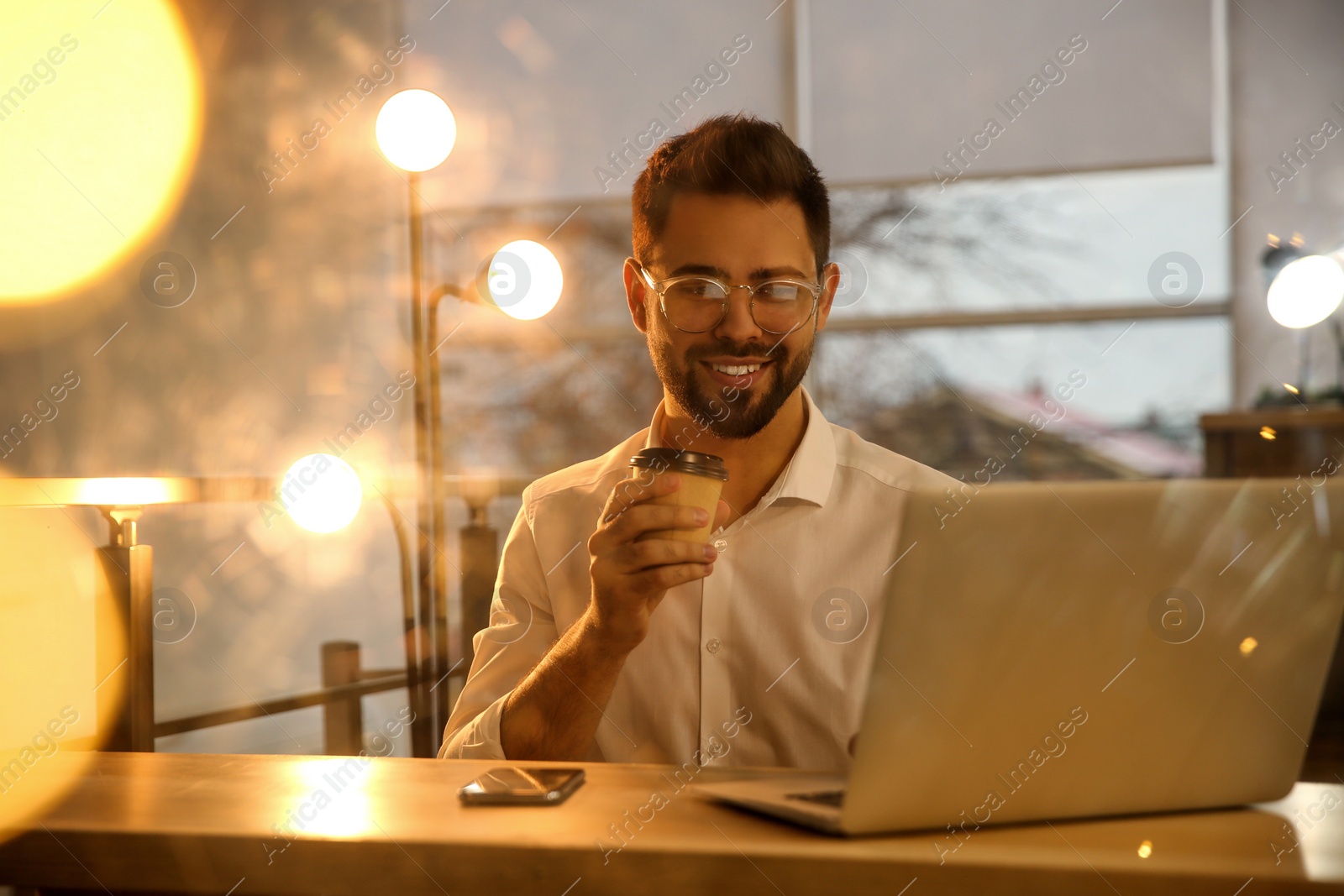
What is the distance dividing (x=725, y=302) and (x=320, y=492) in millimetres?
884

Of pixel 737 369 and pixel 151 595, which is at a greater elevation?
pixel 737 369

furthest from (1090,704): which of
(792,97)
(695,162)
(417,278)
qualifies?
(792,97)

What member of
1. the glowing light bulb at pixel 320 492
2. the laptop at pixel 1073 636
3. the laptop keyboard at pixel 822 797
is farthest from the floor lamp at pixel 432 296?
the laptop at pixel 1073 636

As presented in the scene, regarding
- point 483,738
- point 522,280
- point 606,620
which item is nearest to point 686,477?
point 606,620

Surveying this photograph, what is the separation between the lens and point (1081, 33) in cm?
444

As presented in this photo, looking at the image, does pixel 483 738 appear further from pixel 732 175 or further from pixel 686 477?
pixel 732 175

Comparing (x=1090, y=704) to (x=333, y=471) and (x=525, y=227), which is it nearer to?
(x=333, y=471)

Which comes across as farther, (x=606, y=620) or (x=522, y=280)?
(x=522, y=280)

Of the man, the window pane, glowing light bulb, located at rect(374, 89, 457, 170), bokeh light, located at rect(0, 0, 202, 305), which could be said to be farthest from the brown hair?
the window pane

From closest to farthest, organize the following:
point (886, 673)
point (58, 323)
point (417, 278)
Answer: point (886, 673)
point (417, 278)
point (58, 323)

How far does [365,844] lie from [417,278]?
191cm

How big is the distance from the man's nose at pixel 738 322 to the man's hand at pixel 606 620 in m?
0.44

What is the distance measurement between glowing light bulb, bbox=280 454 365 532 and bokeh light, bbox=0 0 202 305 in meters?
1.83

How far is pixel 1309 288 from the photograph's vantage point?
11.4 feet
